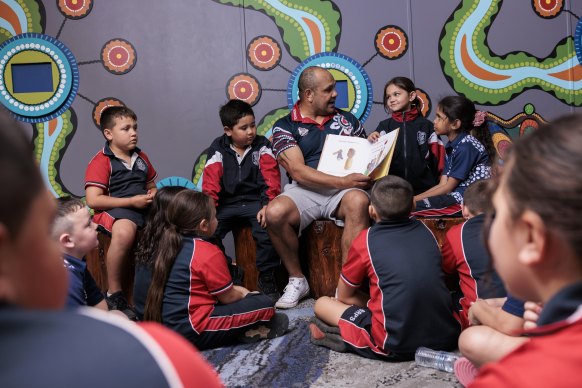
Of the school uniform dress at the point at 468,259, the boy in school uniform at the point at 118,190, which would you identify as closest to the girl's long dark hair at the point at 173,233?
the boy in school uniform at the point at 118,190

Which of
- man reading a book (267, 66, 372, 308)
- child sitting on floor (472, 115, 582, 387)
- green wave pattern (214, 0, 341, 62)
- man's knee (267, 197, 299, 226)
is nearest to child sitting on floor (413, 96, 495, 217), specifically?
man reading a book (267, 66, 372, 308)

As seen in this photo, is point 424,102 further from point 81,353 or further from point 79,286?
point 81,353

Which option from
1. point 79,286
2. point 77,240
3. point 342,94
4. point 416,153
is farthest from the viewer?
point 342,94

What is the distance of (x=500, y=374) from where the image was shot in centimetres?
65

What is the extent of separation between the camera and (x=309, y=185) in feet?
11.3

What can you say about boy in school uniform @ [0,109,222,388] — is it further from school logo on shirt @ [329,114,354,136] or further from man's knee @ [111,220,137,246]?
school logo on shirt @ [329,114,354,136]

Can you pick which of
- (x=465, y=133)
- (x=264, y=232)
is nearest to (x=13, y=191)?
(x=264, y=232)

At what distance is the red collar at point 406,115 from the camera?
13.1ft

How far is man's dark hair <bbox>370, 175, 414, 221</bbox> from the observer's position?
2287 millimetres

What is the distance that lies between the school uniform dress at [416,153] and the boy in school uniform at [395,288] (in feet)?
5.03

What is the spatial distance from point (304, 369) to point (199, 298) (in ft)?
1.80

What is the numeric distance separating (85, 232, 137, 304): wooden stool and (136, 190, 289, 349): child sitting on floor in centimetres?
85

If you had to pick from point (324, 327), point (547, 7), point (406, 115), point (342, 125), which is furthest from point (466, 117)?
point (324, 327)

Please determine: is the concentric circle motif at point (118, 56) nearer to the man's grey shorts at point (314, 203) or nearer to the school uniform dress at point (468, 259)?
the man's grey shorts at point (314, 203)
